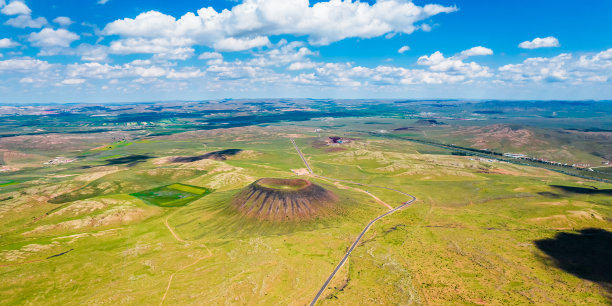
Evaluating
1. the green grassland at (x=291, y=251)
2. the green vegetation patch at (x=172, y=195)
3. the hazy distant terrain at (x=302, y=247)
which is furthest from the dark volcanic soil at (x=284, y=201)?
the green vegetation patch at (x=172, y=195)

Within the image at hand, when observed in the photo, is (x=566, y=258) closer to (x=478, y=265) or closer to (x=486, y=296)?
(x=478, y=265)

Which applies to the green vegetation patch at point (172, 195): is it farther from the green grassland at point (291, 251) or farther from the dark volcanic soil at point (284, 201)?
the dark volcanic soil at point (284, 201)

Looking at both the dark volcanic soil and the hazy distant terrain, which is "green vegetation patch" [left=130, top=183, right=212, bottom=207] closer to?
the hazy distant terrain

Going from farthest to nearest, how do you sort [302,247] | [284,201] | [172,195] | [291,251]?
1. [172,195]
2. [284,201]
3. [302,247]
4. [291,251]

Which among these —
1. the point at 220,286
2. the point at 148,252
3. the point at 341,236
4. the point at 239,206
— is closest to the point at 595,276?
the point at 341,236

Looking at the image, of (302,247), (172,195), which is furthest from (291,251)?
(172,195)

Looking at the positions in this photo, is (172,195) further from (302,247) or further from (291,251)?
(302,247)

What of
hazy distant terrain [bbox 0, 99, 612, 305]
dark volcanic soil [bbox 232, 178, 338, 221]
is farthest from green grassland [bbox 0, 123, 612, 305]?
dark volcanic soil [bbox 232, 178, 338, 221]
